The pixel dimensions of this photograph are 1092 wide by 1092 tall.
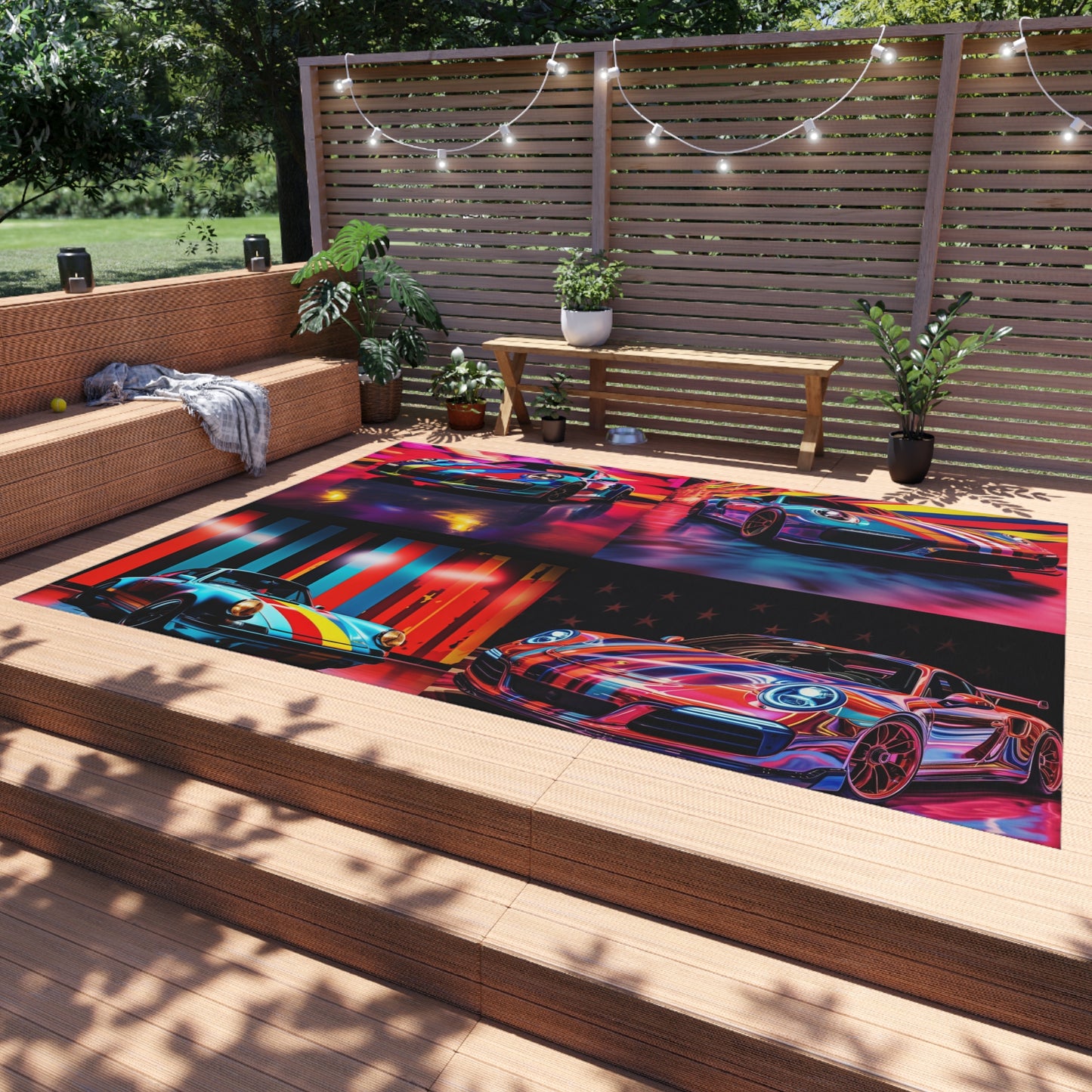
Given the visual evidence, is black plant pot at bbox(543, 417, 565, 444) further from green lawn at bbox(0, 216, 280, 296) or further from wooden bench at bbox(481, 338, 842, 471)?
green lawn at bbox(0, 216, 280, 296)

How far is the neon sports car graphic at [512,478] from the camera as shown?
16.2 ft

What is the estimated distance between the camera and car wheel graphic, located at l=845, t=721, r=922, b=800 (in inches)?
101

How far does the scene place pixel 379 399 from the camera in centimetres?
619

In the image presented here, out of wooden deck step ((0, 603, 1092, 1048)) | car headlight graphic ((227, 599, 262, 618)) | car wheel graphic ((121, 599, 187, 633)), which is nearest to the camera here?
wooden deck step ((0, 603, 1092, 1048))

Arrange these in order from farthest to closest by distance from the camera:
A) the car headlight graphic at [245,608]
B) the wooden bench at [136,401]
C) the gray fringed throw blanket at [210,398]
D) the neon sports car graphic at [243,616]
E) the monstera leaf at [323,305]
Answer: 1. the monstera leaf at [323,305]
2. the gray fringed throw blanket at [210,398]
3. the wooden bench at [136,401]
4. the car headlight graphic at [245,608]
5. the neon sports car graphic at [243,616]

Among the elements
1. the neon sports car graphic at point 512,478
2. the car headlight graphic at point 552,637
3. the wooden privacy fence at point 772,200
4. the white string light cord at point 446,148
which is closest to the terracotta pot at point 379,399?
the wooden privacy fence at point 772,200

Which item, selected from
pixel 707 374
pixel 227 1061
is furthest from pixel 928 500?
pixel 227 1061

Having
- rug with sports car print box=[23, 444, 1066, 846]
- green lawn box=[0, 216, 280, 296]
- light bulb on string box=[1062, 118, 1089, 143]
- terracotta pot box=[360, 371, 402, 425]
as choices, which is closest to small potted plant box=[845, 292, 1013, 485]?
rug with sports car print box=[23, 444, 1066, 846]

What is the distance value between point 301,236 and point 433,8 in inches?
97.8

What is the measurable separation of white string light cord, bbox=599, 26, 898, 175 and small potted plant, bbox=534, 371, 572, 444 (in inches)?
56.4

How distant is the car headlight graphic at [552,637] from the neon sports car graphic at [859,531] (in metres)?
1.27

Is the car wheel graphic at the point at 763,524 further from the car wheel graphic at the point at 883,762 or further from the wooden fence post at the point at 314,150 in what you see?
the wooden fence post at the point at 314,150

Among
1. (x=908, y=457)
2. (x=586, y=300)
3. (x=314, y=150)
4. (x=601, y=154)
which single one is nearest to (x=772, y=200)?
(x=601, y=154)

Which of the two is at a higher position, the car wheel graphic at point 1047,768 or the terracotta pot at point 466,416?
the terracotta pot at point 466,416
